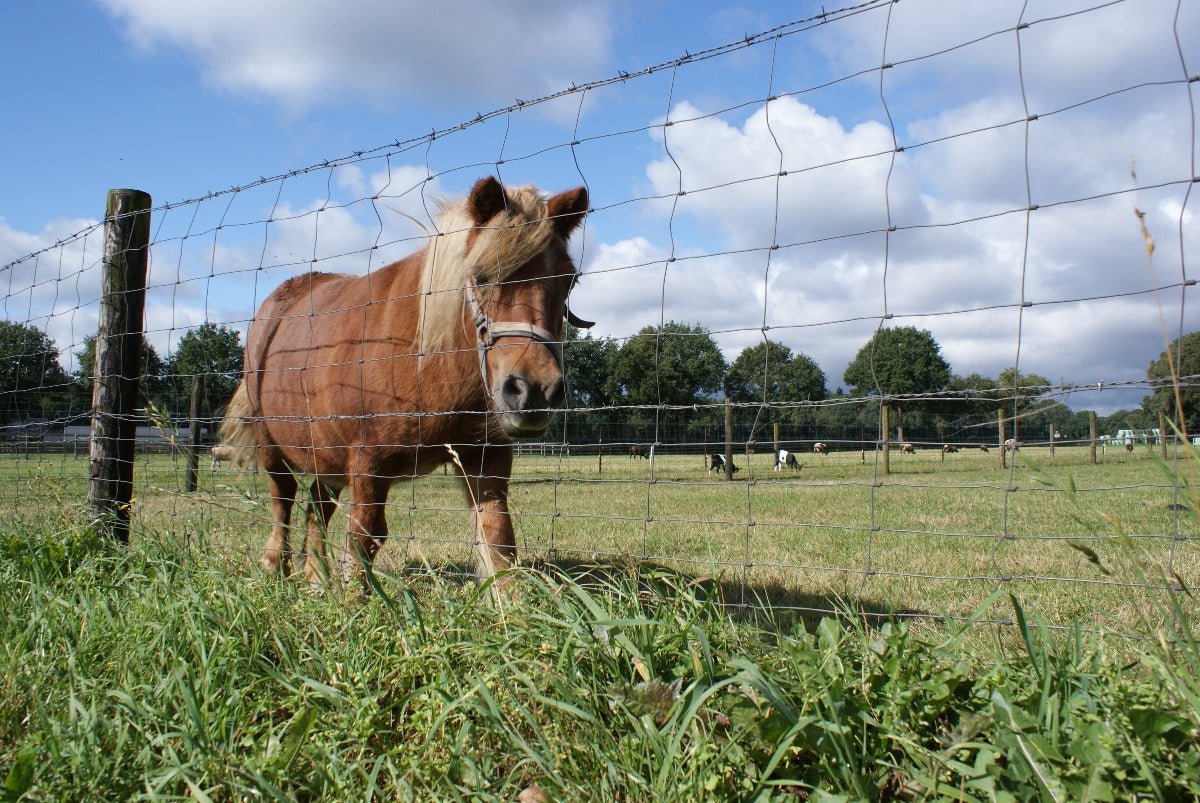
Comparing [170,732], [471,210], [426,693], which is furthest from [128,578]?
[471,210]

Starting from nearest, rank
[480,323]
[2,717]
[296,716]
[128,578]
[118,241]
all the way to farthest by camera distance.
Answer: [296,716] → [2,717] → [128,578] → [480,323] → [118,241]

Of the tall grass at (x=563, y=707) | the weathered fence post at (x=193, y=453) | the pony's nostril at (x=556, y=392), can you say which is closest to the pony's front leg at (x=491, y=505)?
the pony's nostril at (x=556, y=392)

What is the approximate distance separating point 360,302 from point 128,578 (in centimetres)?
189

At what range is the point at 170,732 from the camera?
73.9 inches

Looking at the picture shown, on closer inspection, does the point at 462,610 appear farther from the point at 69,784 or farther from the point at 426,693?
the point at 69,784

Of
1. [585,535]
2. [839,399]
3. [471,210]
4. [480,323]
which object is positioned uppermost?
[471,210]

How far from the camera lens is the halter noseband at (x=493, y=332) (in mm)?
3137

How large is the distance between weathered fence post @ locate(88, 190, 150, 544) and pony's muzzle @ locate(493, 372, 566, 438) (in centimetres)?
287

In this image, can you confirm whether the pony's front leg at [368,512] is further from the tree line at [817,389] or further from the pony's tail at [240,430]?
the pony's tail at [240,430]

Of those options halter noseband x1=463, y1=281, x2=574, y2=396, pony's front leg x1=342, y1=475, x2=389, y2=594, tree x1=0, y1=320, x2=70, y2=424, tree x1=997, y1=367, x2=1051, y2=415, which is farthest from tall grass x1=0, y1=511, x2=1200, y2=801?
tree x1=0, y1=320, x2=70, y2=424

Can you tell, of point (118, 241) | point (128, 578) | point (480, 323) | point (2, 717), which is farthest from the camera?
point (118, 241)

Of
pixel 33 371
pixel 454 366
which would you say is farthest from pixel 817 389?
pixel 33 371

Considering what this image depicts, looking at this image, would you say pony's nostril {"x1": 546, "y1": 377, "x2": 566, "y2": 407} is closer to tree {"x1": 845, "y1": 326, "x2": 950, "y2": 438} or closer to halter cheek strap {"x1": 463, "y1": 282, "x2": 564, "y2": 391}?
halter cheek strap {"x1": 463, "y1": 282, "x2": 564, "y2": 391}

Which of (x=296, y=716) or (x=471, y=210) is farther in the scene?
(x=471, y=210)
